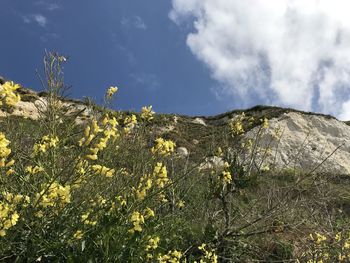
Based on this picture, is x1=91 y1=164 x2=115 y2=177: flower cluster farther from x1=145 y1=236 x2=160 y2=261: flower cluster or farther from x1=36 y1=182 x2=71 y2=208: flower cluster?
x1=145 y1=236 x2=160 y2=261: flower cluster

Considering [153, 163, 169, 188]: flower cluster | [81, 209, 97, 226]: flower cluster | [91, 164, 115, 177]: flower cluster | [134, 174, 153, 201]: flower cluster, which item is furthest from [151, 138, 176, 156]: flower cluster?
[81, 209, 97, 226]: flower cluster

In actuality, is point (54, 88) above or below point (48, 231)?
above

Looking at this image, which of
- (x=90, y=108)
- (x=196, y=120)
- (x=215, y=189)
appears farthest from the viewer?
(x=196, y=120)

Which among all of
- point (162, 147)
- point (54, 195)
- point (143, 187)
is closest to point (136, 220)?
point (143, 187)

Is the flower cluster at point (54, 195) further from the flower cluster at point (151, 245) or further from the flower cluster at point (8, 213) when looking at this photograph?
the flower cluster at point (151, 245)

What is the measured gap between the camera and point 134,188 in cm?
446

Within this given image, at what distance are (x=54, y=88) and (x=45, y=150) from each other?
2.33 ft

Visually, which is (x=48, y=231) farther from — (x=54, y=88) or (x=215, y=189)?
(x=215, y=189)

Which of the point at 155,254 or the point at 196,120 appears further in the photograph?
the point at 196,120

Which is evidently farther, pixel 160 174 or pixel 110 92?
pixel 110 92

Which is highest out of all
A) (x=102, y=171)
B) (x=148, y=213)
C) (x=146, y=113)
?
(x=146, y=113)

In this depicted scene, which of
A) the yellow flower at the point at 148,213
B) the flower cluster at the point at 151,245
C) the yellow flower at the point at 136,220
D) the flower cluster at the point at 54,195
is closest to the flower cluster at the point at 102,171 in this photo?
the flower cluster at the point at 54,195

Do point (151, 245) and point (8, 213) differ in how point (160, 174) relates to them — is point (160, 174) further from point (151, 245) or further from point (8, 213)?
point (8, 213)

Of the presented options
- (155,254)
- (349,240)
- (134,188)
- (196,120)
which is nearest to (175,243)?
(155,254)
